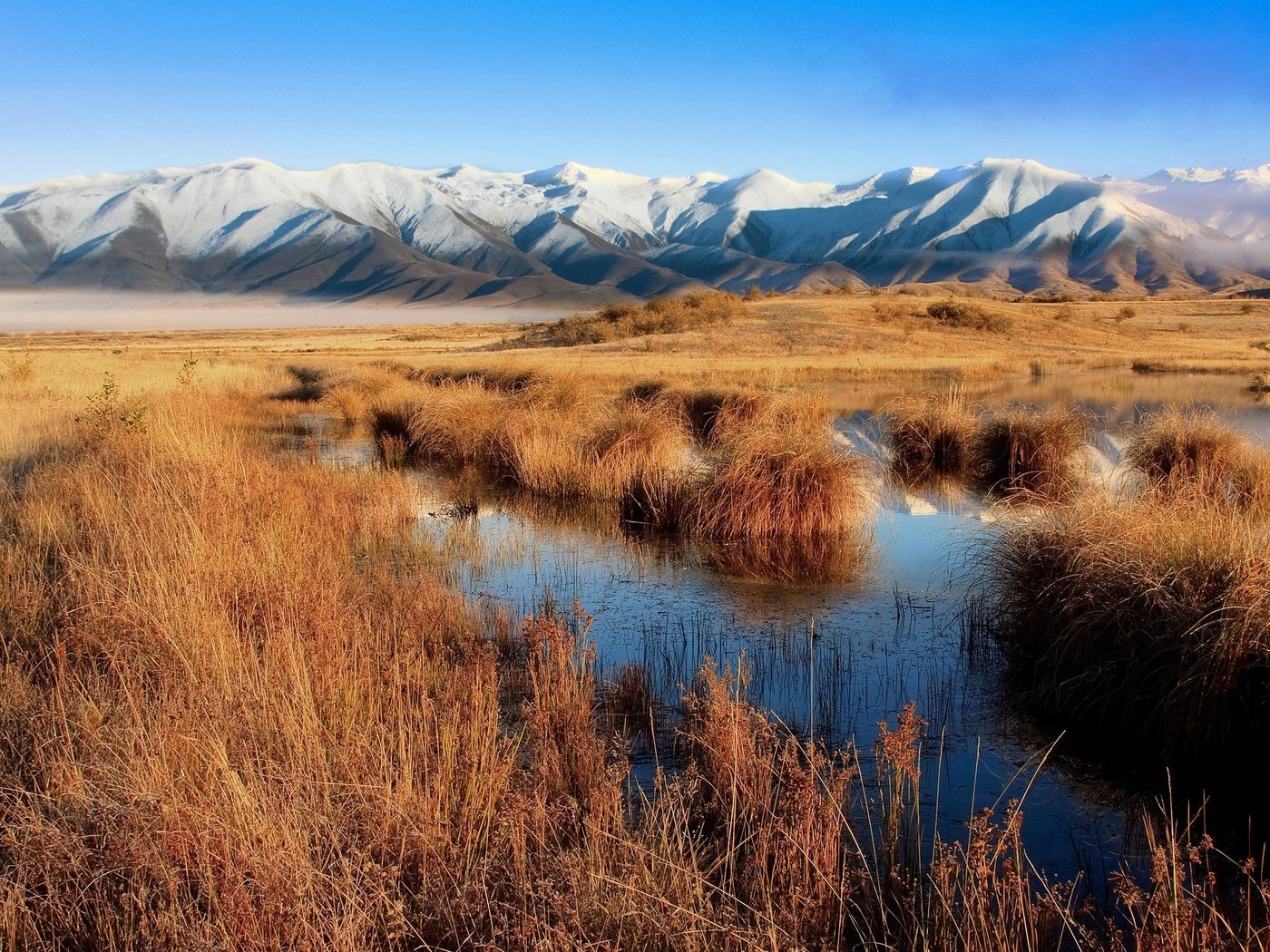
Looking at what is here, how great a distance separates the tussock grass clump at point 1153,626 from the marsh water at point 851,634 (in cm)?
41

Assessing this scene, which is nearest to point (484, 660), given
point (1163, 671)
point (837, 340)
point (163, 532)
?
point (163, 532)

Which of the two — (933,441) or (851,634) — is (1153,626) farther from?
(933,441)

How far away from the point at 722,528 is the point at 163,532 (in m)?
6.70

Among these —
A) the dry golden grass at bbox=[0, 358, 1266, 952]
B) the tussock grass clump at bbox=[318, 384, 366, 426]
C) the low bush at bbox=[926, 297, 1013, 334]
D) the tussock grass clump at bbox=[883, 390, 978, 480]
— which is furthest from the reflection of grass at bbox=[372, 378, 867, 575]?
the low bush at bbox=[926, 297, 1013, 334]

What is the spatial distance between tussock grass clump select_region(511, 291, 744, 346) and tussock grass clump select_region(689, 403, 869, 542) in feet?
120

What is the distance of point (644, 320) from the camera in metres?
54.7

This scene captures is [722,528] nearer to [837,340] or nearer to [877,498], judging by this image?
[877,498]

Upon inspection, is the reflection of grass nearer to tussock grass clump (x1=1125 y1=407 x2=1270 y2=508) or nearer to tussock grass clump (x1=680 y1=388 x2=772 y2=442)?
tussock grass clump (x1=680 y1=388 x2=772 y2=442)

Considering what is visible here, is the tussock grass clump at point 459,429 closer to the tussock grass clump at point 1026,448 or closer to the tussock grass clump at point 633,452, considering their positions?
the tussock grass clump at point 633,452

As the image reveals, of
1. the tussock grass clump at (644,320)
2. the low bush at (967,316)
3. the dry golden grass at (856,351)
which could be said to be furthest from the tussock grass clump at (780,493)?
the low bush at (967,316)

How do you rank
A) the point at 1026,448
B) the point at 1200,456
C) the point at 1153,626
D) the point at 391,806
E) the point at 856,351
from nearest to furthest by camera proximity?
the point at 391,806, the point at 1153,626, the point at 1200,456, the point at 1026,448, the point at 856,351

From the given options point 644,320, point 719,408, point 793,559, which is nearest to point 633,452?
point 793,559

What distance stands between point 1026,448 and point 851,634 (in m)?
9.61

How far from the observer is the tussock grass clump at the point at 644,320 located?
51.6 meters
